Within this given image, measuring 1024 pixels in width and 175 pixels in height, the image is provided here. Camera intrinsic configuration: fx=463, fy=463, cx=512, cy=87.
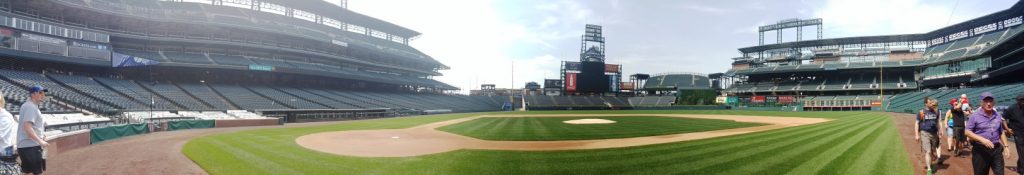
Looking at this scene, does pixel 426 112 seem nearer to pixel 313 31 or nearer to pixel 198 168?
pixel 313 31

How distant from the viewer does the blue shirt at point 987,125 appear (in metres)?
7.41

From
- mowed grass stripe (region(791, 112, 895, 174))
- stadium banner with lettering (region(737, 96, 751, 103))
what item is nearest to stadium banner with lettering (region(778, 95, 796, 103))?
stadium banner with lettering (region(737, 96, 751, 103))

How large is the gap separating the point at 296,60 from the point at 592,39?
1965 inches

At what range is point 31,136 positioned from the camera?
6641 mm

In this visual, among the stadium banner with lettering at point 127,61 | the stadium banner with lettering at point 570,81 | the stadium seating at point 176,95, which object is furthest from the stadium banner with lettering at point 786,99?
the stadium banner with lettering at point 127,61

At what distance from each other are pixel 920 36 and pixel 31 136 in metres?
97.9

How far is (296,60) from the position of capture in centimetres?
6088

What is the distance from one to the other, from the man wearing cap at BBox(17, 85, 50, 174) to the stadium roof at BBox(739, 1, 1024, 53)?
3101 inches

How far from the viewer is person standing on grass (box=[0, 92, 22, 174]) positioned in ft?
21.0

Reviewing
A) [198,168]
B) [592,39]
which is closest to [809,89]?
[592,39]

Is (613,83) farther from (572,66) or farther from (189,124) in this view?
(189,124)

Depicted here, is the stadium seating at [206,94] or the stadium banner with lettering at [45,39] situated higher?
the stadium banner with lettering at [45,39]

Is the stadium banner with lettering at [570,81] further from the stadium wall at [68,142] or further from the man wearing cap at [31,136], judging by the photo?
the man wearing cap at [31,136]

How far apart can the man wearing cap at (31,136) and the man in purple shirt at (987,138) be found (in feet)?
46.9
